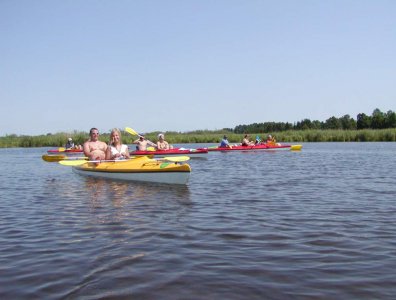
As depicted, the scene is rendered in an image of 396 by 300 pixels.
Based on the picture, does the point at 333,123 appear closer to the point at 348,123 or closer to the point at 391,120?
the point at 348,123

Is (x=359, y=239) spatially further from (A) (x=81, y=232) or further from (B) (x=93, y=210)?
(B) (x=93, y=210)

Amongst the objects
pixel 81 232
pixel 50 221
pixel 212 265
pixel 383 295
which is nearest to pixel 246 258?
pixel 212 265

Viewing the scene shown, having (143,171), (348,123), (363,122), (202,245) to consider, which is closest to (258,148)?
(143,171)

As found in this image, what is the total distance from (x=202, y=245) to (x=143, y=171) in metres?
5.77

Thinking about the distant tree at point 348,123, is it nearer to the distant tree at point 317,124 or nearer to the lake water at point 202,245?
the distant tree at point 317,124

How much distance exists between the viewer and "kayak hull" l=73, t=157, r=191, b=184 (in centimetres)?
988

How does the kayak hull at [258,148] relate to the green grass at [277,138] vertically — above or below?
below

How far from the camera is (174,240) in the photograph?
507 centimetres

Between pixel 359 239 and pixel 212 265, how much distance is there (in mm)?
1960

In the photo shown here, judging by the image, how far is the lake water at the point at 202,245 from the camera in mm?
3535

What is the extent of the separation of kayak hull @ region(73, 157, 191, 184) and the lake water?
88 cm

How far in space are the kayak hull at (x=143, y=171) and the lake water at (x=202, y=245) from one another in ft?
2.90

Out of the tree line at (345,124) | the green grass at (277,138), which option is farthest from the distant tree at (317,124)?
the green grass at (277,138)

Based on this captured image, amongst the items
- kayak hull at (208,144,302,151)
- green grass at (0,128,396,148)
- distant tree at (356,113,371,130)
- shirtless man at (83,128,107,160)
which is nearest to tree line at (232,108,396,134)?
distant tree at (356,113,371,130)
